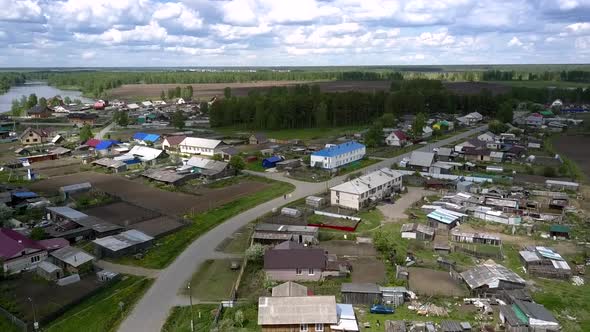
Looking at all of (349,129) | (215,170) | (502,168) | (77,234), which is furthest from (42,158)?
(502,168)

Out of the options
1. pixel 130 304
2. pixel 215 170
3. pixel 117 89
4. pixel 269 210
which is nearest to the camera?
pixel 130 304

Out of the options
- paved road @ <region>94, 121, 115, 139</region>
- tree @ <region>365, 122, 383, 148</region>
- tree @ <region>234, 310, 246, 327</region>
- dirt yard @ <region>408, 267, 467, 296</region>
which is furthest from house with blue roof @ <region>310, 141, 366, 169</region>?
paved road @ <region>94, 121, 115, 139</region>

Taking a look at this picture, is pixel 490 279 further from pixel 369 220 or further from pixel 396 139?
pixel 396 139

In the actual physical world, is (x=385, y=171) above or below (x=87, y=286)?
above

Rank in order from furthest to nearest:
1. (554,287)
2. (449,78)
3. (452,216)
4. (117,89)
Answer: (449,78)
(117,89)
(452,216)
(554,287)

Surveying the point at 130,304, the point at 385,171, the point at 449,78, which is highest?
the point at 449,78

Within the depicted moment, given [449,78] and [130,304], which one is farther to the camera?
[449,78]

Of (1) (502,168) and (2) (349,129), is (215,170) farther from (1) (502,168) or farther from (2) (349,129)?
(2) (349,129)
